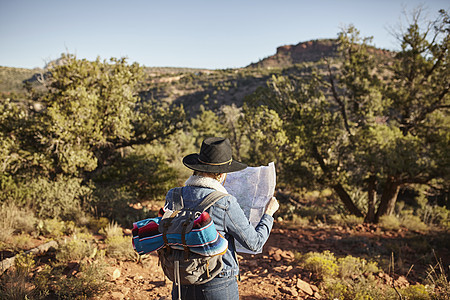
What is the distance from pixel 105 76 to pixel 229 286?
29.3 ft

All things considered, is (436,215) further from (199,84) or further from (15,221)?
(199,84)

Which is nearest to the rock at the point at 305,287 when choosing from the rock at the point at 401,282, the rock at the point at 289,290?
the rock at the point at 289,290

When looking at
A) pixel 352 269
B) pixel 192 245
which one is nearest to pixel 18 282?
pixel 192 245

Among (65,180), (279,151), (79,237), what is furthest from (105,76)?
(279,151)

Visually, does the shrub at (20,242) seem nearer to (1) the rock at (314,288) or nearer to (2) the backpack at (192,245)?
(2) the backpack at (192,245)

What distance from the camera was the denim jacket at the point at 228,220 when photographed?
6.24 feet

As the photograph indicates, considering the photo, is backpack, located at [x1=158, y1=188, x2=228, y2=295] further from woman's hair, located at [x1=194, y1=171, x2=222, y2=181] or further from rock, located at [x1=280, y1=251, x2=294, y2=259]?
rock, located at [x1=280, y1=251, x2=294, y2=259]

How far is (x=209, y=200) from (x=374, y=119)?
8.01m

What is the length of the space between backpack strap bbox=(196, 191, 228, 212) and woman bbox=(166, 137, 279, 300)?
39 millimetres

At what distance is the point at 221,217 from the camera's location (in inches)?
74.9

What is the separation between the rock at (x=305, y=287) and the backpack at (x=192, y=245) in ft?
10.5

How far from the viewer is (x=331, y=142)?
8875 mm

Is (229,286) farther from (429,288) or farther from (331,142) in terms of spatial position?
(331,142)

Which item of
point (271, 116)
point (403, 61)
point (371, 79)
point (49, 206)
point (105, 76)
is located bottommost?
point (49, 206)
